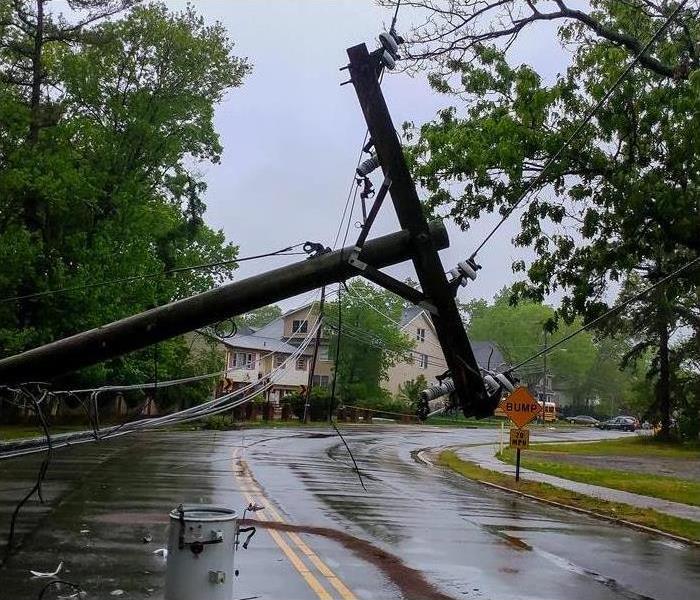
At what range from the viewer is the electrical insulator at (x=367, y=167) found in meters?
8.02

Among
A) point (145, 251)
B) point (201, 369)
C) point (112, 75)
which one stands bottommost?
point (201, 369)

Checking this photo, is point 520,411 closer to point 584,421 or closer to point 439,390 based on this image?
point 439,390

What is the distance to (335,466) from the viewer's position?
26812mm

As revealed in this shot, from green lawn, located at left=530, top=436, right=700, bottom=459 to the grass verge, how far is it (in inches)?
729

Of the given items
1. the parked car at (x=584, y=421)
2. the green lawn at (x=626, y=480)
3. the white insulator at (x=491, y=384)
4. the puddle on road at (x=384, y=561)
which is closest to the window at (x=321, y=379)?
the parked car at (x=584, y=421)

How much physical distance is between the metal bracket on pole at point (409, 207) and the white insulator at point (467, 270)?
0.80ft

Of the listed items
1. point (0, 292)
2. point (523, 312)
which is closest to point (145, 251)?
point (0, 292)

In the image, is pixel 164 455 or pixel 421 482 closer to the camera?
pixel 421 482

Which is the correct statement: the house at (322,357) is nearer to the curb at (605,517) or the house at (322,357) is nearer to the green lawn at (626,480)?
the green lawn at (626,480)

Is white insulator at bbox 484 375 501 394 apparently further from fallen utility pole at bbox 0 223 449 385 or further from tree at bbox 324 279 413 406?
tree at bbox 324 279 413 406

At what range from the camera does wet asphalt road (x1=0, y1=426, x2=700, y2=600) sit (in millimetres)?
9438

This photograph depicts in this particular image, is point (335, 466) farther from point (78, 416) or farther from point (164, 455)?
point (78, 416)

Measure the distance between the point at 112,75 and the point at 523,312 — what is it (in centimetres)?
8936

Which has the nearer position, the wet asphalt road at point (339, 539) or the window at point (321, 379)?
the wet asphalt road at point (339, 539)
